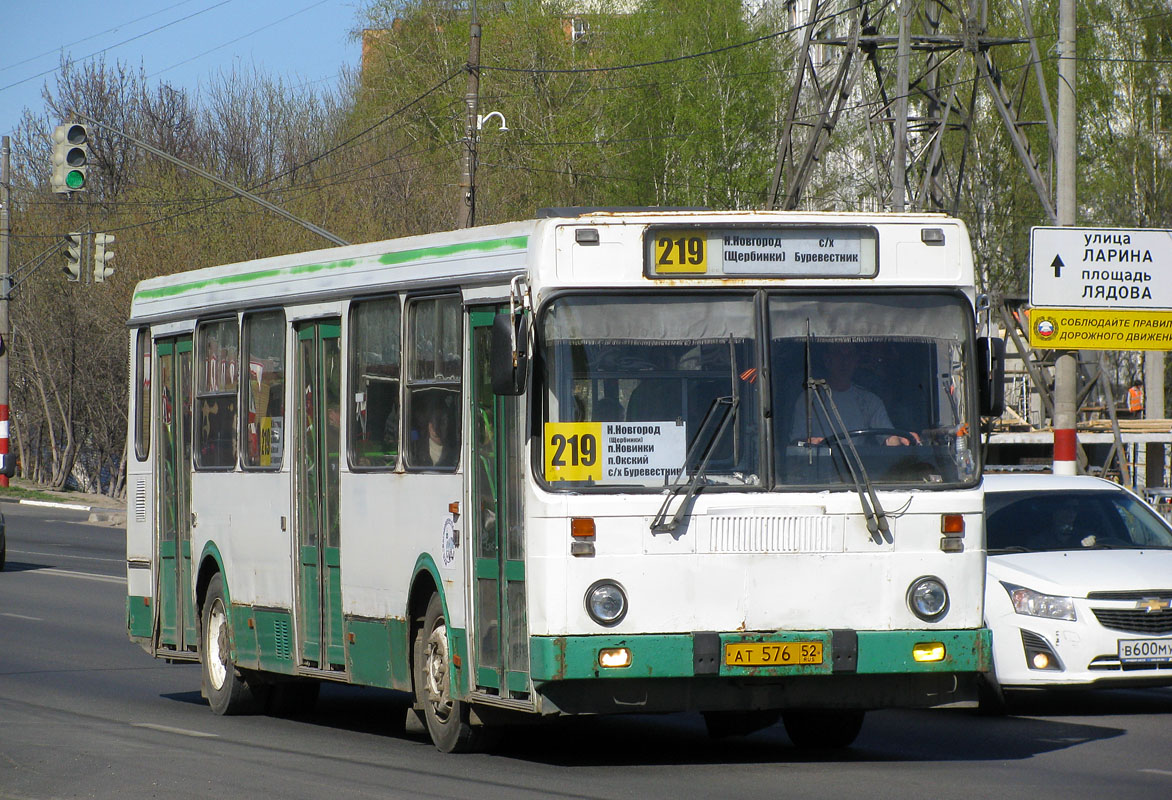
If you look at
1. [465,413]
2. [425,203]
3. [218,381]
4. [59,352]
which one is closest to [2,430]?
[59,352]

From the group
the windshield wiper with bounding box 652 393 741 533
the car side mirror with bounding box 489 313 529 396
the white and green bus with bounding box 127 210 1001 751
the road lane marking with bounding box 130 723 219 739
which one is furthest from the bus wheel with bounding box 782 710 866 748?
the road lane marking with bounding box 130 723 219 739

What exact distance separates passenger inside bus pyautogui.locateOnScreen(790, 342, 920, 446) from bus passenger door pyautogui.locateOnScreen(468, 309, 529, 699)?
1348 mm

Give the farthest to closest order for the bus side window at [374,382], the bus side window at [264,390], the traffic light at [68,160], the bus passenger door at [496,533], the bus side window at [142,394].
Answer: the traffic light at [68,160]
the bus side window at [142,394]
the bus side window at [264,390]
the bus side window at [374,382]
the bus passenger door at [496,533]

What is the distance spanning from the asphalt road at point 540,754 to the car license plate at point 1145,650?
0.40 meters

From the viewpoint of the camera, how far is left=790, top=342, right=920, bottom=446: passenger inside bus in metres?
9.02

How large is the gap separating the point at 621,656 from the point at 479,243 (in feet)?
7.46

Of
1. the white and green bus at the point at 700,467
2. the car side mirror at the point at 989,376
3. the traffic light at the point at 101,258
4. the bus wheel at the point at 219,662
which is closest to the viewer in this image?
the white and green bus at the point at 700,467

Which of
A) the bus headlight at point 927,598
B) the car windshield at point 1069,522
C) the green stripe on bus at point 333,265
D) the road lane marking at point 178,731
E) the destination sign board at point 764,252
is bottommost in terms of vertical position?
the road lane marking at point 178,731

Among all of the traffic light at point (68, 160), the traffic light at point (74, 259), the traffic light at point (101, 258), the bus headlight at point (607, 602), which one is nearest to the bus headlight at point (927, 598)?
the bus headlight at point (607, 602)

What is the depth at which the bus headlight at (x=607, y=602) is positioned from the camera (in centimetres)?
878

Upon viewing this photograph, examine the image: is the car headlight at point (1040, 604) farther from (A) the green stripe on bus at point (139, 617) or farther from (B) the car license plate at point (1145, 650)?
(A) the green stripe on bus at point (139, 617)

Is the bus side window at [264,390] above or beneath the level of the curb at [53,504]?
above

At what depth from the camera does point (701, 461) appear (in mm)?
8938

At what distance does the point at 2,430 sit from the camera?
44594 millimetres
